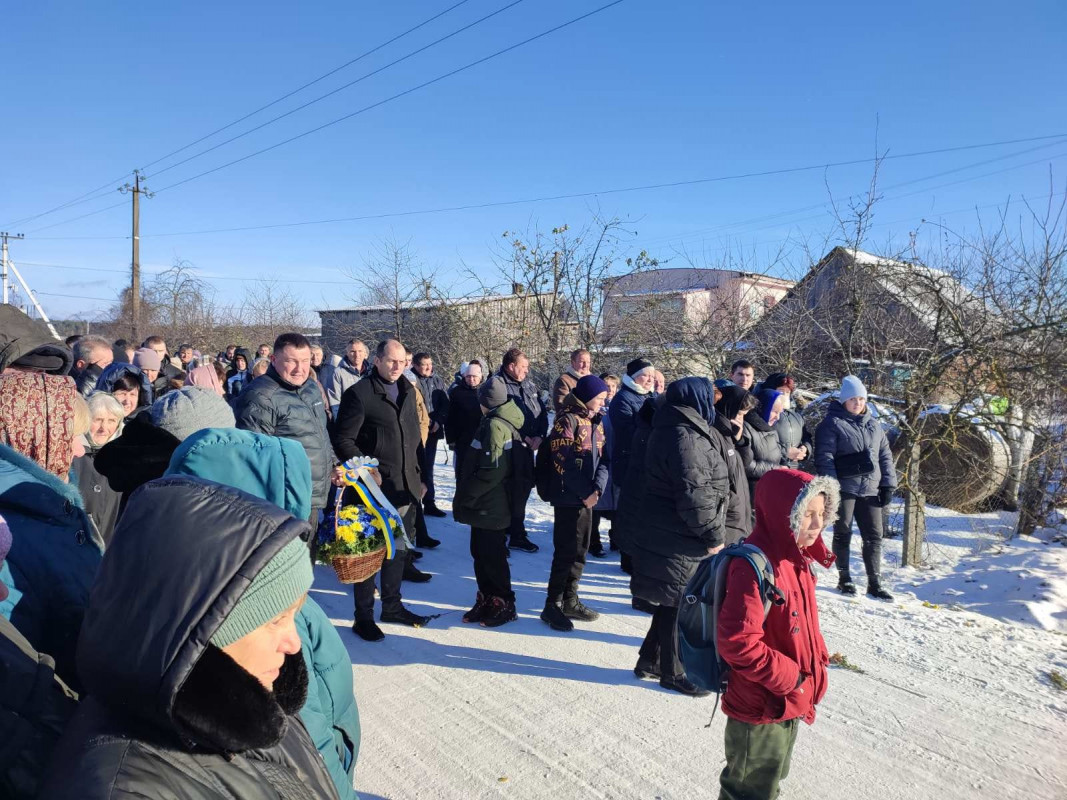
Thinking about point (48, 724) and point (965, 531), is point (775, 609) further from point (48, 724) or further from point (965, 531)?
point (965, 531)

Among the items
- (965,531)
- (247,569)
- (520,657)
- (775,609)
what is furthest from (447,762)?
(965,531)

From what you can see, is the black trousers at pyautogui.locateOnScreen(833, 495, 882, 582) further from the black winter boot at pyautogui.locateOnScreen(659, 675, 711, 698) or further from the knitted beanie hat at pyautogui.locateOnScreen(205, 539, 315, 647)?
the knitted beanie hat at pyautogui.locateOnScreen(205, 539, 315, 647)

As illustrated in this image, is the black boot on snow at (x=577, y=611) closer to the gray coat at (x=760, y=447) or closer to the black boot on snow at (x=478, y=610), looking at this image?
the black boot on snow at (x=478, y=610)

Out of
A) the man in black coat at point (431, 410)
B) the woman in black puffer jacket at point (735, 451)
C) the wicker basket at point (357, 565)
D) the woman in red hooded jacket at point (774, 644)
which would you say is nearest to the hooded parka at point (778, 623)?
the woman in red hooded jacket at point (774, 644)

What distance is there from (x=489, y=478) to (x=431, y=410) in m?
3.76

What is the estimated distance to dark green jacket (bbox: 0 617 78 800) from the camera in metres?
1.22

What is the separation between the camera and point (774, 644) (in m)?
2.68

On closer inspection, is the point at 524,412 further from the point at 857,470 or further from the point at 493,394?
the point at 857,470

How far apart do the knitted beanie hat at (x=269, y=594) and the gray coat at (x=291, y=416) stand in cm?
309

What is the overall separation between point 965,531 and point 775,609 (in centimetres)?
756

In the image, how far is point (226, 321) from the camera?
29797 mm

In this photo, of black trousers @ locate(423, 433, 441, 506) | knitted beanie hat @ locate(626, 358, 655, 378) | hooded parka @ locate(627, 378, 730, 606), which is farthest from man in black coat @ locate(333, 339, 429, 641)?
black trousers @ locate(423, 433, 441, 506)

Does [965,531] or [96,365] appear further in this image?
[965,531]

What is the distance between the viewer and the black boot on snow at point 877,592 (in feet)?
19.9
